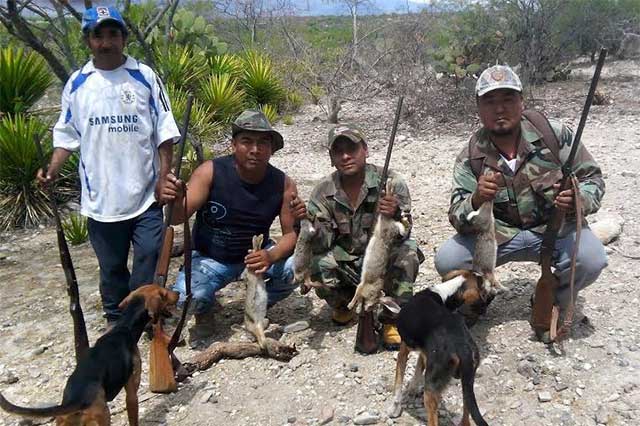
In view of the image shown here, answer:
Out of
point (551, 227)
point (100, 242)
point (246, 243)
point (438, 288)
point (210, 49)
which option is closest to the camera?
point (438, 288)

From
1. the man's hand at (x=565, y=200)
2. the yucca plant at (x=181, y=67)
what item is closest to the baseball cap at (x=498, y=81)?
the man's hand at (x=565, y=200)

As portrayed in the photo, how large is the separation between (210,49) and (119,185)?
8.86m

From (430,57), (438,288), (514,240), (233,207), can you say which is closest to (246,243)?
(233,207)

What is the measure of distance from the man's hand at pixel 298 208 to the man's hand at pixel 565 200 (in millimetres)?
1554

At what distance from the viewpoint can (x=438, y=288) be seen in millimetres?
3354

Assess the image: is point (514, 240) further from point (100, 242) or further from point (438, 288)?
point (100, 242)

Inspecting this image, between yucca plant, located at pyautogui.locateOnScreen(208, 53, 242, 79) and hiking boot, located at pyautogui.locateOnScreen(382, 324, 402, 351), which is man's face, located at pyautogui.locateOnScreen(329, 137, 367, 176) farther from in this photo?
yucca plant, located at pyautogui.locateOnScreen(208, 53, 242, 79)

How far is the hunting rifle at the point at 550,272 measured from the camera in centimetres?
363

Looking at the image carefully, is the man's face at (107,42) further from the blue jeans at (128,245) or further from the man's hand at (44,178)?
the blue jeans at (128,245)

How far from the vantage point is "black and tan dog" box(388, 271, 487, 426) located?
287cm

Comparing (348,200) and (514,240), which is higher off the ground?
(348,200)

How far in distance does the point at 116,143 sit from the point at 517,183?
2.62 meters

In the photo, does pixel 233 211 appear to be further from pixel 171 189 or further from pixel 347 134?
pixel 347 134

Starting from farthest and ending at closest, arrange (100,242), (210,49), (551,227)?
(210,49) < (100,242) < (551,227)
